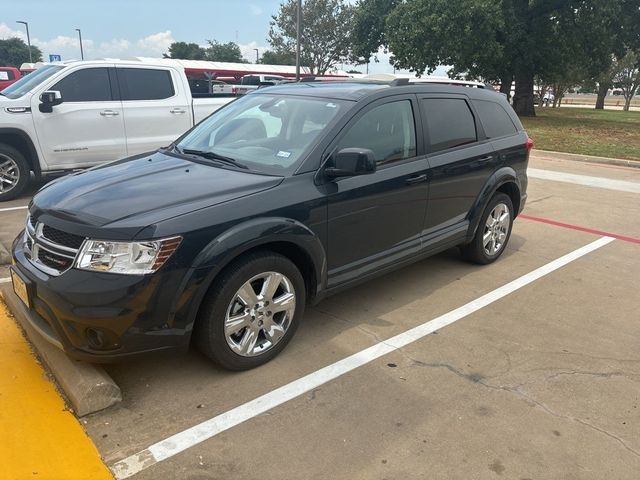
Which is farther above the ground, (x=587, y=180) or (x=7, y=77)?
(x=7, y=77)

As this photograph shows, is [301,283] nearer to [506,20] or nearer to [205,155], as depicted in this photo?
[205,155]

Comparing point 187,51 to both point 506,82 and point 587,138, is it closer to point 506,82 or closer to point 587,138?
point 506,82

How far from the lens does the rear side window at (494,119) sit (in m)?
5.15

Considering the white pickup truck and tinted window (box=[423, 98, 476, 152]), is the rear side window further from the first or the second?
the white pickup truck

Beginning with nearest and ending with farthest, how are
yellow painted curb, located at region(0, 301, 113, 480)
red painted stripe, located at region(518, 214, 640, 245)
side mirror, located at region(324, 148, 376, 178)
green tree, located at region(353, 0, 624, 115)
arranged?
yellow painted curb, located at region(0, 301, 113, 480) < side mirror, located at region(324, 148, 376, 178) < red painted stripe, located at region(518, 214, 640, 245) < green tree, located at region(353, 0, 624, 115)

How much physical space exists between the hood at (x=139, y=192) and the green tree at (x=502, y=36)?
2212 centimetres

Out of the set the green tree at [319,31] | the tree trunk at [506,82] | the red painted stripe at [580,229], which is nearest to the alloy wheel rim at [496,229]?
the red painted stripe at [580,229]

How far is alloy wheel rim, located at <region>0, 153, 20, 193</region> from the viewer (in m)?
7.43

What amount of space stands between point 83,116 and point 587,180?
883cm

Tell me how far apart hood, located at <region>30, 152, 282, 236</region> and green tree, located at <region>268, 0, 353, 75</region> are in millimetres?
46560

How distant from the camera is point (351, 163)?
3408 millimetres

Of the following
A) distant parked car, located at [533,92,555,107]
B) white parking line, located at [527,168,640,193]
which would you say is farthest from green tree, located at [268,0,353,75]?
white parking line, located at [527,168,640,193]

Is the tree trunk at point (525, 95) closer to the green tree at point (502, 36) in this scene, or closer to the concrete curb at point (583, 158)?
the green tree at point (502, 36)

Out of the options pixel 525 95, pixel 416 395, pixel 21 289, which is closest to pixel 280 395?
pixel 416 395
